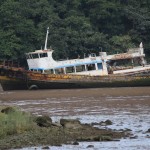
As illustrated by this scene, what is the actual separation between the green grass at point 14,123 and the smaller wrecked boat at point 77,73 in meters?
23.5

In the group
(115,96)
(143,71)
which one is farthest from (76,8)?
(115,96)

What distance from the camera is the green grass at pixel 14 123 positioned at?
20.2 meters

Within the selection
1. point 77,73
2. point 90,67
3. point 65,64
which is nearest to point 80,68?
point 90,67

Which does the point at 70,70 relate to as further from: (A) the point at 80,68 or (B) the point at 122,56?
(B) the point at 122,56

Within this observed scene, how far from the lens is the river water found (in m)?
19.6

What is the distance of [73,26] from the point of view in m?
60.6

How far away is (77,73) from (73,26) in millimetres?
14715

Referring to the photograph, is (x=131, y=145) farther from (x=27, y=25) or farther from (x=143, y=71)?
(x=27, y=25)

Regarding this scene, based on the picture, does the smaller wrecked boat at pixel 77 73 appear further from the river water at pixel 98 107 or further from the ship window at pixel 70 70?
the river water at pixel 98 107

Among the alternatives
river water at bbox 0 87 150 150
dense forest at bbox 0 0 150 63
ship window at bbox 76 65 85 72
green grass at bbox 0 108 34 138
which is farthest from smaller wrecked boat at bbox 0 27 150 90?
green grass at bbox 0 108 34 138

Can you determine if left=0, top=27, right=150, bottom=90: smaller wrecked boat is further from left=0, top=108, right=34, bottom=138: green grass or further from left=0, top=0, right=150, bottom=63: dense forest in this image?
left=0, top=108, right=34, bottom=138: green grass

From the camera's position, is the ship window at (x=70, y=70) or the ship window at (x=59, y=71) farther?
the ship window at (x=70, y=70)

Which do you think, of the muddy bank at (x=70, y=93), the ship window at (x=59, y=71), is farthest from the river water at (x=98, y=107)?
the ship window at (x=59, y=71)

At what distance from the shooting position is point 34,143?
62.7 feet
